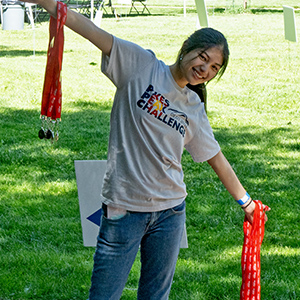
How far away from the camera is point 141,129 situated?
2127mm

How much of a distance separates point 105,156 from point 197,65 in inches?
159

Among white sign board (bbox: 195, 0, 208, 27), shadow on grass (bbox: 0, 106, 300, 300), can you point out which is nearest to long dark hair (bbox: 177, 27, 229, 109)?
shadow on grass (bbox: 0, 106, 300, 300)

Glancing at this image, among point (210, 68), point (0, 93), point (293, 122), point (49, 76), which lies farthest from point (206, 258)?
point (0, 93)

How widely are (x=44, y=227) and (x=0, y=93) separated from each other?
5013mm

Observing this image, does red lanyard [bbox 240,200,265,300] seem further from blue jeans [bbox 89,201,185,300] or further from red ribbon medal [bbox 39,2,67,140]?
red ribbon medal [bbox 39,2,67,140]

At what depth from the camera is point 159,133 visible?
84.4 inches

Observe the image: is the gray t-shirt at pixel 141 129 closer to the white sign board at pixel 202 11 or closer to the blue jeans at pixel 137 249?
the blue jeans at pixel 137 249

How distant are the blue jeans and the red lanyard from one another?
0.43 meters

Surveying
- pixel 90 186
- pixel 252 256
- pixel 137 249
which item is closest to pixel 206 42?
pixel 137 249

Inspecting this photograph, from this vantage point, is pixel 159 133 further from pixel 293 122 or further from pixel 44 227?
pixel 293 122

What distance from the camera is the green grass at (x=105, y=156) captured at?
11.8ft

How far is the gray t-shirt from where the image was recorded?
2119mm

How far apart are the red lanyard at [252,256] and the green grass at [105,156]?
0.82m

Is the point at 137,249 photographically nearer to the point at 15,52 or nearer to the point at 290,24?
the point at 290,24
